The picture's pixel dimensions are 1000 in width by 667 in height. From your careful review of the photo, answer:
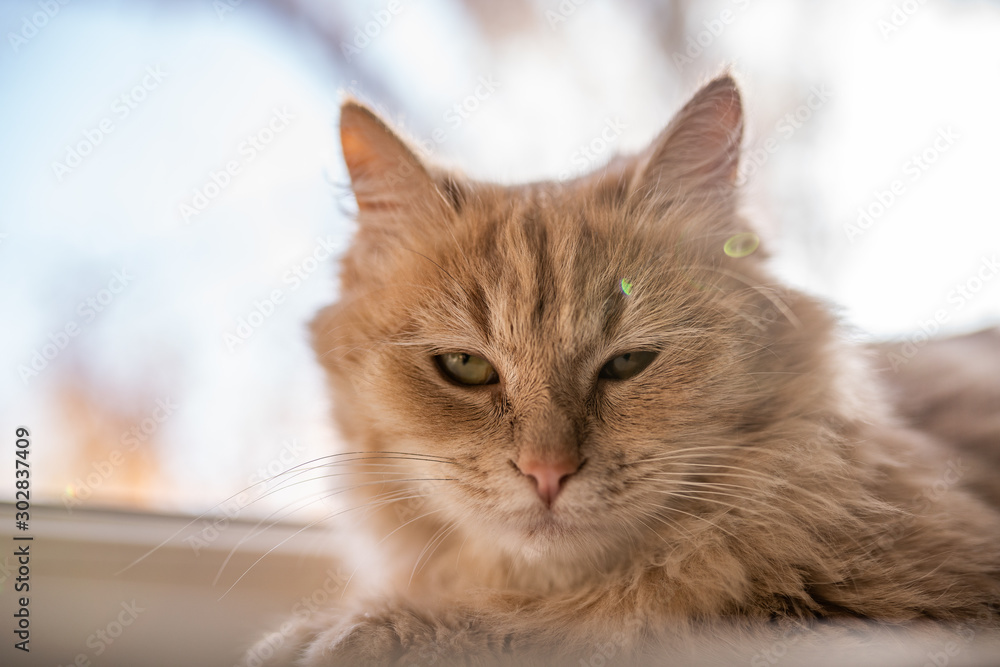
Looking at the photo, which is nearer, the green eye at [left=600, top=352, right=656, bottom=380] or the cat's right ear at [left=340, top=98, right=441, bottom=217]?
the green eye at [left=600, top=352, right=656, bottom=380]

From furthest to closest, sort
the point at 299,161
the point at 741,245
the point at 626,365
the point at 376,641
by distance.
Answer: the point at 299,161 < the point at 741,245 < the point at 626,365 < the point at 376,641

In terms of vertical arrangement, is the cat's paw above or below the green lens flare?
below

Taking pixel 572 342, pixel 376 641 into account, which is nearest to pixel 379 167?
pixel 572 342

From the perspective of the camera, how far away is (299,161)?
64.9 inches

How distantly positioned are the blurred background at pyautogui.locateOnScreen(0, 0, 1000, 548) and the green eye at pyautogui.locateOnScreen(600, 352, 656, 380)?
419 mm

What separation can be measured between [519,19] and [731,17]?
24.8 inches

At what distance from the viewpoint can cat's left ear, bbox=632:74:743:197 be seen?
1.20 meters

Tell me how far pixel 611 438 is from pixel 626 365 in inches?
7.1

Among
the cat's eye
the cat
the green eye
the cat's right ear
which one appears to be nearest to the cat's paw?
the cat

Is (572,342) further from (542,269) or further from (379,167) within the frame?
(379,167)

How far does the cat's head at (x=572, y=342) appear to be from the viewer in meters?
1.05

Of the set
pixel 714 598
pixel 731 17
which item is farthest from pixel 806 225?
pixel 714 598

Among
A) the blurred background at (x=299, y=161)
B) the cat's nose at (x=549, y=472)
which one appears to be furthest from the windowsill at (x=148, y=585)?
the cat's nose at (x=549, y=472)

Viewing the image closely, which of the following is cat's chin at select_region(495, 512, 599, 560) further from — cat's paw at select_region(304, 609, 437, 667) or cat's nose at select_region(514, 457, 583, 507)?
cat's paw at select_region(304, 609, 437, 667)
